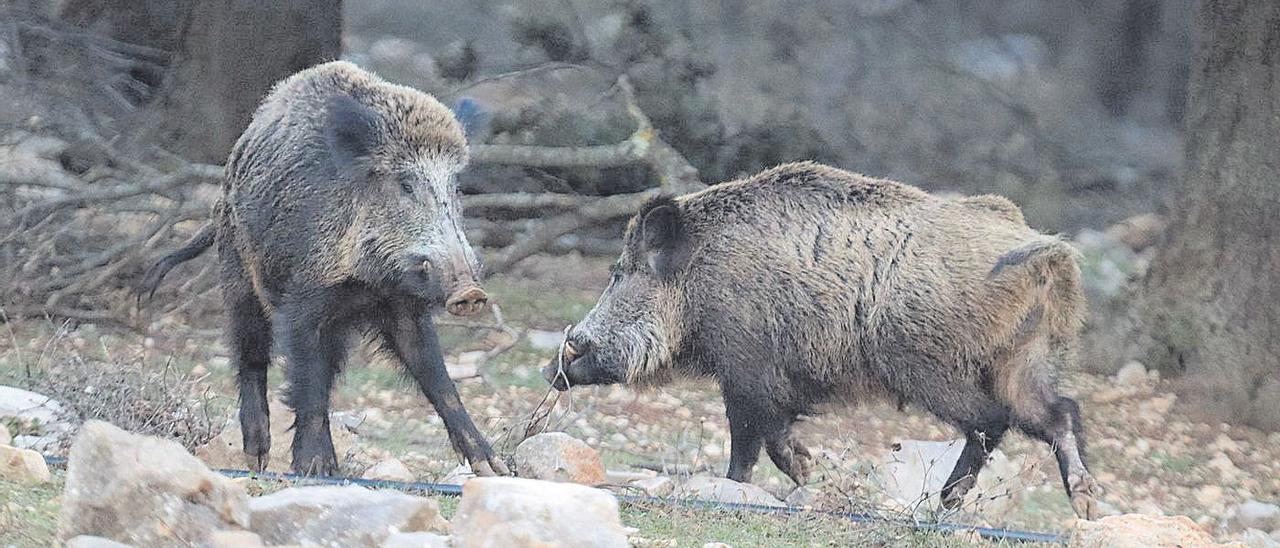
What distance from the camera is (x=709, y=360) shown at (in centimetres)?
646

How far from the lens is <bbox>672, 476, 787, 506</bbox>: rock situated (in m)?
5.61

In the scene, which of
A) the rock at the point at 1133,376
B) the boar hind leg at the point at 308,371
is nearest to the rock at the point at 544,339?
the rock at the point at 1133,376

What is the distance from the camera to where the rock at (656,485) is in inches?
211

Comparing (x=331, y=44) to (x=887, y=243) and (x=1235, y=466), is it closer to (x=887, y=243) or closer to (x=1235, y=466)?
(x=887, y=243)

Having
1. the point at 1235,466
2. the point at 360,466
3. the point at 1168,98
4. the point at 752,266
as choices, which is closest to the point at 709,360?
the point at 752,266

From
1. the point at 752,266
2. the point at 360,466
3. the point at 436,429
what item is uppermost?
the point at 752,266

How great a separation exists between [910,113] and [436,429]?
24.8ft

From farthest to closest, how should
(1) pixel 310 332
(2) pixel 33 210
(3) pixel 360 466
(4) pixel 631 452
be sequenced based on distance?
(2) pixel 33 210
(4) pixel 631 452
(3) pixel 360 466
(1) pixel 310 332

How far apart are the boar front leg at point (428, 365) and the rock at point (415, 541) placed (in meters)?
2.06

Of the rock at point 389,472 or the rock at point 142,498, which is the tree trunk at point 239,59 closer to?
the rock at point 389,472

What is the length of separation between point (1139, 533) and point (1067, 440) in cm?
156

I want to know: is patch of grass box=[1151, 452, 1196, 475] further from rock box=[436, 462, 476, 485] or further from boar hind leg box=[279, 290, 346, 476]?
boar hind leg box=[279, 290, 346, 476]

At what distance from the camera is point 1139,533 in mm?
4324

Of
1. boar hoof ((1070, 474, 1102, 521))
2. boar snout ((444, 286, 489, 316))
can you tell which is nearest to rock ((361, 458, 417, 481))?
boar snout ((444, 286, 489, 316))
